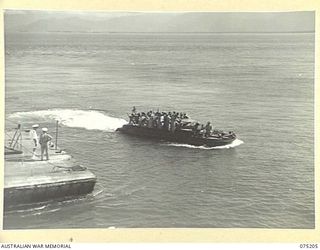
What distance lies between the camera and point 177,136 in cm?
155

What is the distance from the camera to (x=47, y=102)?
1.35 meters

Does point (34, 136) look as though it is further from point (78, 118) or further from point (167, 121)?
point (167, 121)

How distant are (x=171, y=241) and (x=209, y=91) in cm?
35

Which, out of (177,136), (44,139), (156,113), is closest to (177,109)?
(156,113)

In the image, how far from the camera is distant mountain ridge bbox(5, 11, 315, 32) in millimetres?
1324

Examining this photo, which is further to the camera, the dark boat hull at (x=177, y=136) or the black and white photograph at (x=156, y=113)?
the dark boat hull at (x=177, y=136)

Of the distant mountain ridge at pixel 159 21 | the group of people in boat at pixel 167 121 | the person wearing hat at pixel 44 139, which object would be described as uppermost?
the distant mountain ridge at pixel 159 21

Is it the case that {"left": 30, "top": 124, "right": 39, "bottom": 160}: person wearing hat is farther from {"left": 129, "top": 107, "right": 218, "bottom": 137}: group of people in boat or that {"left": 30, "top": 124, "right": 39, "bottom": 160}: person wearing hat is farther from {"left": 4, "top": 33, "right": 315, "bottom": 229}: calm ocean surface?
{"left": 129, "top": 107, "right": 218, "bottom": 137}: group of people in boat

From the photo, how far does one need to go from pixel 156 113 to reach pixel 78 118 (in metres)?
0.18

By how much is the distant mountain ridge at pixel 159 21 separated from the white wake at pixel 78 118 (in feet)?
0.60

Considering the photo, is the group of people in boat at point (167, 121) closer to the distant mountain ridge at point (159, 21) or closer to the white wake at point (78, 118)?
the white wake at point (78, 118)

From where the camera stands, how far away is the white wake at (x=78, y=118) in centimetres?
133

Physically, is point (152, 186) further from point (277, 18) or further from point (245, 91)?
point (277, 18)

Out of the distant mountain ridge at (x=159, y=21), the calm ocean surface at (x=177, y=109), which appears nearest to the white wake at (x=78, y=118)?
the calm ocean surface at (x=177, y=109)
